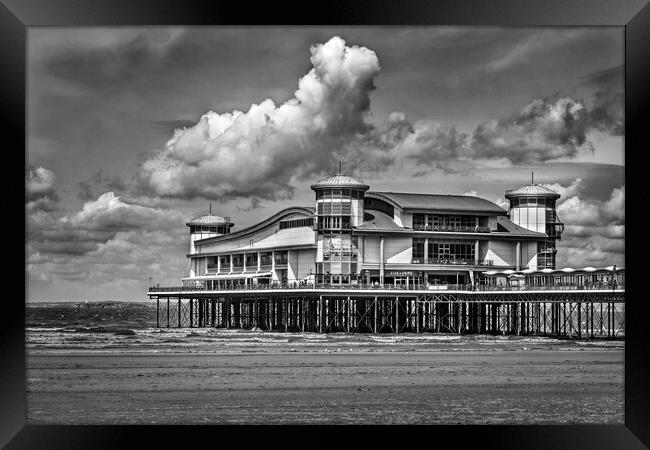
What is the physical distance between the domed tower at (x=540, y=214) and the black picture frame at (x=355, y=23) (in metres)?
49.2

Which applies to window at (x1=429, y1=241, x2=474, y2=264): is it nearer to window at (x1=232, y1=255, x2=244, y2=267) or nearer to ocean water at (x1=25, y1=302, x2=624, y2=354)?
ocean water at (x1=25, y1=302, x2=624, y2=354)

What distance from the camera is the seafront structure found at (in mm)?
56312

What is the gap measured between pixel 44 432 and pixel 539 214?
51.9 m

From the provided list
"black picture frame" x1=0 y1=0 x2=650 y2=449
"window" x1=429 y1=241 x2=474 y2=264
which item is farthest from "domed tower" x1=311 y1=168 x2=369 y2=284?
"black picture frame" x1=0 y1=0 x2=650 y2=449

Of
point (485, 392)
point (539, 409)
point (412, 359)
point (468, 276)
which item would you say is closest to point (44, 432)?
point (539, 409)

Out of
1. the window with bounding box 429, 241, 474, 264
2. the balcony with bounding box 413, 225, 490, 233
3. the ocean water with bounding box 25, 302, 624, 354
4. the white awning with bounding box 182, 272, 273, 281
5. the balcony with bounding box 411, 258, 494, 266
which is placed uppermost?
the balcony with bounding box 413, 225, 490, 233

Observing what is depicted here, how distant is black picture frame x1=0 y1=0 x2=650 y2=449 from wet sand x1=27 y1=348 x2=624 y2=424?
458 cm

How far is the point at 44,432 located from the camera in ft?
48.6

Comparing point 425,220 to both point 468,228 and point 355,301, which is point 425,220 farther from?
point 355,301

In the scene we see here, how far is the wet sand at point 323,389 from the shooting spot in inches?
799

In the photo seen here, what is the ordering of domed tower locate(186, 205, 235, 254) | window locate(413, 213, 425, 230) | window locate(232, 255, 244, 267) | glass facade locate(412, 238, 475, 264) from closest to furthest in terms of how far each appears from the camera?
glass facade locate(412, 238, 475, 264) < window locate(413, 213, 425, 230) < window locate(232, 255, 244, 267) < domed tower locate(186, 205, 235, 254)

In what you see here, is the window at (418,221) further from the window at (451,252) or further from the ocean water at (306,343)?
the ocean water at (306,343)
